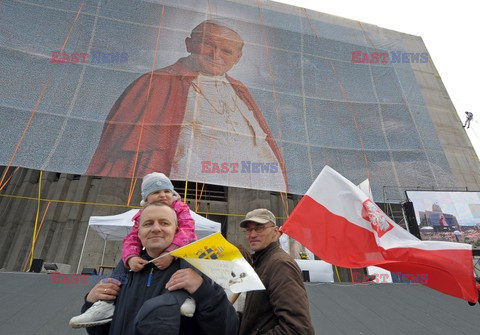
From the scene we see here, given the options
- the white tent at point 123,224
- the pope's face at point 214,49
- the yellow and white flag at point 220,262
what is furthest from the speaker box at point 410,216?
the yellow and white flag at point 220,262

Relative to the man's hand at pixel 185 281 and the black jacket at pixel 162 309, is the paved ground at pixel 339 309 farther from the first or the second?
the man's hand at pixel 185 281

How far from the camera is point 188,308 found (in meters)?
1.25

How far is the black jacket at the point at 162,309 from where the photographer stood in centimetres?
118

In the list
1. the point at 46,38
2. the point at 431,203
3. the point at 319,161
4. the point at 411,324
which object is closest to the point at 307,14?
the point at 319,161

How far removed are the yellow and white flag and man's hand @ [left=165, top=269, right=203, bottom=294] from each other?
5 cm

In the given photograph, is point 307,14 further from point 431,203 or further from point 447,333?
point 447,333

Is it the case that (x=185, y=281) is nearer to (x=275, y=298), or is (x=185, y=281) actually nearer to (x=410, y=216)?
(x=275, y=298)

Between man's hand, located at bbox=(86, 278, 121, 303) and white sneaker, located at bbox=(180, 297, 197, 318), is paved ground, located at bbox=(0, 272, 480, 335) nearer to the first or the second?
man's hand, located at bbox=(86, 278, 121, 303)

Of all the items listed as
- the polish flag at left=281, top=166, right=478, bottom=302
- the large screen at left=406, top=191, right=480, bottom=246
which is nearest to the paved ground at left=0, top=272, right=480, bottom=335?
the polish flag at left=281, top=166, right=478, bottom=302

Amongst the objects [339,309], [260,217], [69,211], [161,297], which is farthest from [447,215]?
[69,211]

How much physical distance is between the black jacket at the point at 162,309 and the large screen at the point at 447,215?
841cm

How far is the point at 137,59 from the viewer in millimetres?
9398

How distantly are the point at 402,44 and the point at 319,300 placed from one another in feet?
41.5

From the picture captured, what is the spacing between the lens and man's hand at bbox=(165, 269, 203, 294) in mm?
1278
